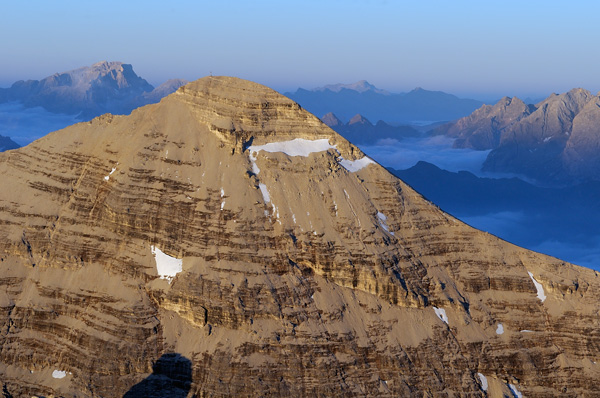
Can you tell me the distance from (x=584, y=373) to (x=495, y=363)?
36.0 feet

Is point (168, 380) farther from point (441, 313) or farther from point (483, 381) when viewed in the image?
point (483, 381)

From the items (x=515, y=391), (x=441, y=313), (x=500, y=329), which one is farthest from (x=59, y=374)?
(x=515, y=391)

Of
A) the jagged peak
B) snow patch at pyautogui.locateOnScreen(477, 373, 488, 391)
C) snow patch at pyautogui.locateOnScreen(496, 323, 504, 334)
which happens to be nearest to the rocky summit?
snow patch at pyautogui.locateOnScreen(496, 323, 504, 334)

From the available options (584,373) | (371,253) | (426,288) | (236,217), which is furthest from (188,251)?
(584,373)

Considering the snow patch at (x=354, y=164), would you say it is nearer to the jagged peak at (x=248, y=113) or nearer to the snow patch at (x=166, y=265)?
the jagged peak at (x=248, y=113)

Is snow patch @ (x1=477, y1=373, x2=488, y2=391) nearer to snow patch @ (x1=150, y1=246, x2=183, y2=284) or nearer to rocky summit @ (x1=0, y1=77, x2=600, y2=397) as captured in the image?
rocky summit @ (x1=0, y1=77, x2=600, y2=397)

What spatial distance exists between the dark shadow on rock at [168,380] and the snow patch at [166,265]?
9468 millimetres

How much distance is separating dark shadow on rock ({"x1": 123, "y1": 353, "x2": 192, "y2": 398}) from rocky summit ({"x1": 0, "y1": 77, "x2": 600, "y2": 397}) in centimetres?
15

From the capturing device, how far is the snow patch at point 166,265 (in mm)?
78188

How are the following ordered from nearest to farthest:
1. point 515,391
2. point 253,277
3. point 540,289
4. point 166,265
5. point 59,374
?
point 59,374 → point 253,277 → point 515,391 → point 166,265 → point 540,289

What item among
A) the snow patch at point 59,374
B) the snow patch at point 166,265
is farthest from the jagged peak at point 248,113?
the snow patch at point 59,374

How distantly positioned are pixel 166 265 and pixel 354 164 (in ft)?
93.0

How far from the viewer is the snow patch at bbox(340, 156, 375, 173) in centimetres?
8881

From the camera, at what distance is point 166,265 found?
7894cm
